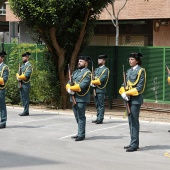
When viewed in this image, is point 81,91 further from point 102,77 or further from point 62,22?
point 62,22

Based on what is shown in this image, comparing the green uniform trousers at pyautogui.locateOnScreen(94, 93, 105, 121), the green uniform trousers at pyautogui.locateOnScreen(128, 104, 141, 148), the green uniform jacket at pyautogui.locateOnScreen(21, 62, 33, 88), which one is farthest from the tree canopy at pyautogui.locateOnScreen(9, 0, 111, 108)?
the green uniform trousers at pyautogui.locateOnScreen(128, 104, 141, 148)

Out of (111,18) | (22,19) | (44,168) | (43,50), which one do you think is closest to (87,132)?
(44,168)

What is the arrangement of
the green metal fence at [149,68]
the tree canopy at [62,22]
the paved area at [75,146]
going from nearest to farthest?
the paved area at [75,146] → the tree canopy at [62,22] → the green metal fence at [149,68]

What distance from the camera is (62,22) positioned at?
1781 cm

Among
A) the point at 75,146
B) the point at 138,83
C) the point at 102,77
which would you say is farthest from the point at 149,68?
the point at 138,83

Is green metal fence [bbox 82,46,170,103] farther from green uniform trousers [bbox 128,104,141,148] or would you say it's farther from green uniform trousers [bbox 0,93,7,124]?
green uniform trousers [bbox 128,104,141,148]

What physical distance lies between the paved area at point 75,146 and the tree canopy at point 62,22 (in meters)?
2.86

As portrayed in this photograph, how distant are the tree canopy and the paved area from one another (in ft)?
9.39

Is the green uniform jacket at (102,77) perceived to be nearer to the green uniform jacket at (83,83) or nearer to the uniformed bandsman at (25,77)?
the uniformed bandsman at (25,77)

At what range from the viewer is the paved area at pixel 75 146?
10.3m

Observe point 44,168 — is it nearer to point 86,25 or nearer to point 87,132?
point 87,132

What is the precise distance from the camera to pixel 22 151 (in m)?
11.6

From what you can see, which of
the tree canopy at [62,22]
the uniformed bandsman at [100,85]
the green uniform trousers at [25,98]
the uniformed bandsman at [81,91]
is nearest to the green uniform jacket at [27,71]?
the green uniform trousers at [25,98]

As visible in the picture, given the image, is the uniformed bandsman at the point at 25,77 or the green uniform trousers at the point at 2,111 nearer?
the green uniform trousers at the point at 2,111
